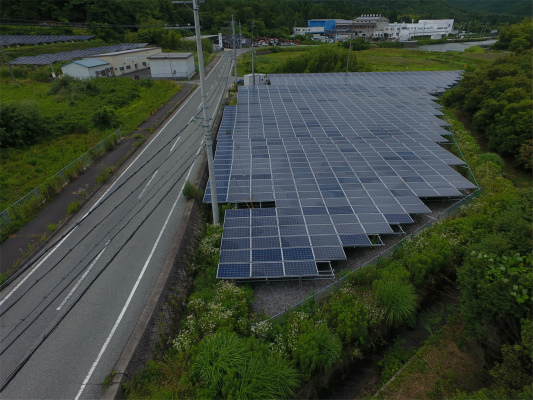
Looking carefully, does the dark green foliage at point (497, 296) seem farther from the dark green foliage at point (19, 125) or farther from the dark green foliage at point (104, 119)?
the dark green foliage at point (19, 125)

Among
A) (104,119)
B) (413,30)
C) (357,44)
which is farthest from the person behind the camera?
(413,30)

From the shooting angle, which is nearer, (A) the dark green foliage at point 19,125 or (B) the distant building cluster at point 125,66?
(A) the dark green foliage at point 19,125

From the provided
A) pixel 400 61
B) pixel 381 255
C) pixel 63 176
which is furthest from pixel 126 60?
pixel 400 61

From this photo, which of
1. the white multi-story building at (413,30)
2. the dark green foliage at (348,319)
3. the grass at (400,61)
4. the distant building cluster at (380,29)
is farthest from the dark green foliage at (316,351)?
the white multi-story building at (413,30)

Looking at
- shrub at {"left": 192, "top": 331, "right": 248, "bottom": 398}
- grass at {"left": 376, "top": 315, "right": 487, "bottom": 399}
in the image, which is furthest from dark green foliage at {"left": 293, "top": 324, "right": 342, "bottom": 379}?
grass at {"left": 376, "top": 315, "right": 487, "bottom": 399}

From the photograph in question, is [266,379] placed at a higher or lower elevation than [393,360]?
higher

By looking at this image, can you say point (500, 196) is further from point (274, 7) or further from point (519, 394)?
point (274, 7)

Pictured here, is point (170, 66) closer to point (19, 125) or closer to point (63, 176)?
point (19, 125)
